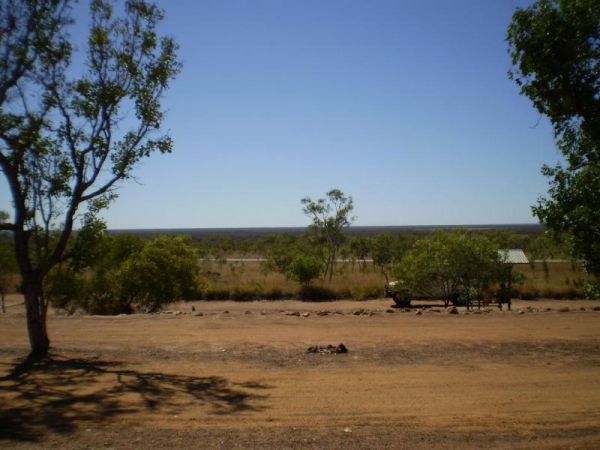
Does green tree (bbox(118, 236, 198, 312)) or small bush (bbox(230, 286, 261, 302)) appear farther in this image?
small bush (bbox(230, 286, 261, 302))

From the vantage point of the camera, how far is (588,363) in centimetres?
998

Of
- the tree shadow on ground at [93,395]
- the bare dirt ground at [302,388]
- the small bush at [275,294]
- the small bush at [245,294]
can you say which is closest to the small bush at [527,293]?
the small bush at [275,294]

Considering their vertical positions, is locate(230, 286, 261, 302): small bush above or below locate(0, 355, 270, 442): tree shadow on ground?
below

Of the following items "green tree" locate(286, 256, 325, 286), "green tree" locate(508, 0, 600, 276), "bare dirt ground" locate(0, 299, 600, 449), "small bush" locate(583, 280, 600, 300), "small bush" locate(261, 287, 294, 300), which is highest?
"green tree" locate(508, 0, 600, 276)

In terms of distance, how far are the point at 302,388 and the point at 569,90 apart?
5.93 metres

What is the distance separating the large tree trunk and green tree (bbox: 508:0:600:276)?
9.21 meters

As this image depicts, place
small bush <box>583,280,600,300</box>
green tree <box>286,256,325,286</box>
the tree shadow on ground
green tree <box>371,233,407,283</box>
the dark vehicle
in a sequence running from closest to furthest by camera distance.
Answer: the tree shadow on ground, small bush <box>583,280,600,300</box>, the dark vehicle, green tree <box>286,256,325,286</box>, green tree <box>371,233,407,283</box>

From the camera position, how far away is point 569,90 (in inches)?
277

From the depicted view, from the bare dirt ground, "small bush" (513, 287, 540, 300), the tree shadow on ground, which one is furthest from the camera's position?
"small bush" (513, 287, 540, 300)

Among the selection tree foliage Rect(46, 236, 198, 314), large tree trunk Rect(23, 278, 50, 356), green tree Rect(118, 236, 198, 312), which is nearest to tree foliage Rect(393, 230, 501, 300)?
green tree Rect(118, 236, 198, 312)

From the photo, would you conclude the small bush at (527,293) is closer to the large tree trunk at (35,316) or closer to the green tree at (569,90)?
the green tree at (569,90)

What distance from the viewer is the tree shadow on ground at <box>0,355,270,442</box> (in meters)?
6.68

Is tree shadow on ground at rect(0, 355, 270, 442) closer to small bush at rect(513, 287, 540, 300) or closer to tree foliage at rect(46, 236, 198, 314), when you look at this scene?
tree foliage at rect(46, 236, 198, 314)

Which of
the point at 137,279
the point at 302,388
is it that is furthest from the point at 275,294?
the point at 302,388
